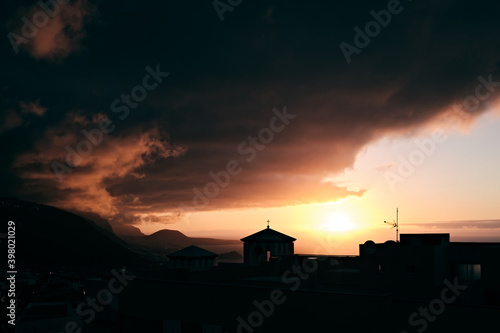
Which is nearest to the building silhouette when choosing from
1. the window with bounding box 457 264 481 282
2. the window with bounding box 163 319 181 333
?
the window with bounding box 457 264 481 282

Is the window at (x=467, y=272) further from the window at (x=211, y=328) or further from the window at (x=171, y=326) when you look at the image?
the window at (x=171, y=326)

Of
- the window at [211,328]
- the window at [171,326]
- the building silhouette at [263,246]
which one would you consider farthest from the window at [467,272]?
the building silhouette at [263,246]

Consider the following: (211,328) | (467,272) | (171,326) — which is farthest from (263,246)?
(211,328)

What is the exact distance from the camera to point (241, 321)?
23.2m

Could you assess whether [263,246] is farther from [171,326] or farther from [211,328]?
[211,328]

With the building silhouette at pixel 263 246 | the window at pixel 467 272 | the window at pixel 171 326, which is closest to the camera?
the window at pixel 171 326

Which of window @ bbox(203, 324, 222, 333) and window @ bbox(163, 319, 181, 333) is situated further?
window @ bbox(163, 319, 181, 333)

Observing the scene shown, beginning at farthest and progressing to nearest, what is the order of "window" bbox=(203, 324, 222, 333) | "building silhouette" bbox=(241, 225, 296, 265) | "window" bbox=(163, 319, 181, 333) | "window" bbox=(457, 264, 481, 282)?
"building silhouette" bbox=(241, 225, 296, 265)
"window" bbox=(457, 264, 481, 282)
"window" bbox=(163, 319, 181, 333)
"window" bbox=(203, 324, 222, 333)

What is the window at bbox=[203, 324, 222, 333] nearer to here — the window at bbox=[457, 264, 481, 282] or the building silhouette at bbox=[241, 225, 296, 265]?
the window at bbox=[457, 264, 481, 282]

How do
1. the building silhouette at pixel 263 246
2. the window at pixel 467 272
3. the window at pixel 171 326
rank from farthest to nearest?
the building silhouette at pixel 263 246, the window at pixel 467 272, the window at pixel 171 326

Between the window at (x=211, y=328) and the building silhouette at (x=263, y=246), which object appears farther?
the building silhouette at (x=263, y=246)

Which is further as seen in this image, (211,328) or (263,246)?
(263,246)

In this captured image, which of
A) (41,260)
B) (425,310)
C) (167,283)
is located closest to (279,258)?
(167,283)

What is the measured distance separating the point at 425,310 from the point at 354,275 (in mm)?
19655
